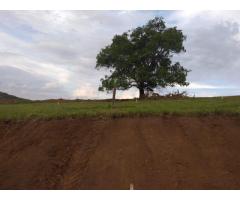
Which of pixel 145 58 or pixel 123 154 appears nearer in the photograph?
pixel 123 154

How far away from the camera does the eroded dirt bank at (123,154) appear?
42.0 ft

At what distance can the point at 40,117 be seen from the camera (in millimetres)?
18250

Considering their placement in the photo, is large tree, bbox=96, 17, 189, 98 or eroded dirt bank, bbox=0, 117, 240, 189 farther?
large tree, bbox=96, 17, 189, 98

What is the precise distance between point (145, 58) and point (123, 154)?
21135mm

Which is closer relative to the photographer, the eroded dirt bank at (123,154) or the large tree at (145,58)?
the eroded dirt bank at (123,154)

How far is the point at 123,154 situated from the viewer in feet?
46.5

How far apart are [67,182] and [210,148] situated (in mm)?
4696

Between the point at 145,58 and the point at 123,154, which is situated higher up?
the point at 145,58

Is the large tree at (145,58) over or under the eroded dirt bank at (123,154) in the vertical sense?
over

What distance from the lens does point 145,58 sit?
3462 centimetres

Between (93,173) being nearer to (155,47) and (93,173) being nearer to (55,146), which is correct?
(55,146)

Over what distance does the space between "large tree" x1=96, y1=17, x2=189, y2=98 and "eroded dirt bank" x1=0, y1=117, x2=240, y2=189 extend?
55.9 feet

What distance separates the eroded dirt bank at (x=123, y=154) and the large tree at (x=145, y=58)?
1702cm

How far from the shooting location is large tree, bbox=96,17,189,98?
111 feet
